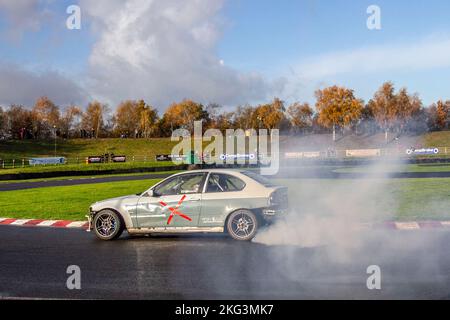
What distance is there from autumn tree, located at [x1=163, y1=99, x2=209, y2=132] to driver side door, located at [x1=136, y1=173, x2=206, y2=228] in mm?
108621

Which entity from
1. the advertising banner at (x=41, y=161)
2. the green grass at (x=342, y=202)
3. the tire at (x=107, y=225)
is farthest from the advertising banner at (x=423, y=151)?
the tire at (x=107, y=225)

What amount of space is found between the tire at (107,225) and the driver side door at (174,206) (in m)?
0.48

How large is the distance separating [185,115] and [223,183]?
366ft

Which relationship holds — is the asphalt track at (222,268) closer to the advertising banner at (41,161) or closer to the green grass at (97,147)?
the advertising banner at (41,161)

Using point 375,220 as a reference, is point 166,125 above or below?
above

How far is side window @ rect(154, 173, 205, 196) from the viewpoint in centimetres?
960

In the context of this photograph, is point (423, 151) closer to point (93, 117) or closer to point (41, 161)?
point (41, 161)

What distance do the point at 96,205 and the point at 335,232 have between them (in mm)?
4956

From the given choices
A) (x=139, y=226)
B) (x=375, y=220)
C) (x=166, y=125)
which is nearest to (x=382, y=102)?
(x=375, y=220)

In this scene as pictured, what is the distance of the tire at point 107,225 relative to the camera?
385 inches

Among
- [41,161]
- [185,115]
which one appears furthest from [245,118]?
[41,161]

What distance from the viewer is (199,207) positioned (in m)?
9.34

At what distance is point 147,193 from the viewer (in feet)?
31.8
